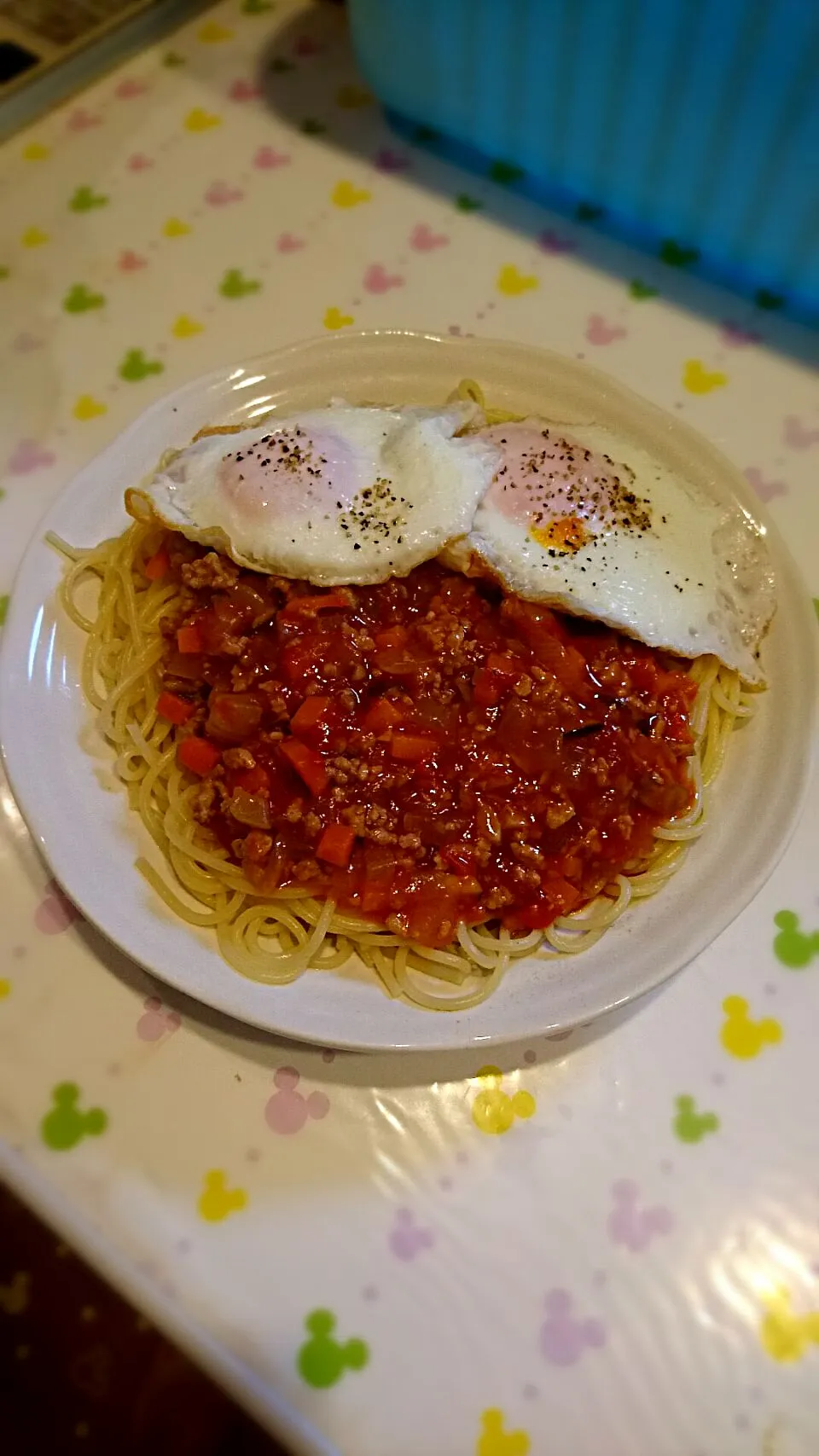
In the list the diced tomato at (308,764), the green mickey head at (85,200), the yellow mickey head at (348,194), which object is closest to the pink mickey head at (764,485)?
the diced tomato at (308,764)

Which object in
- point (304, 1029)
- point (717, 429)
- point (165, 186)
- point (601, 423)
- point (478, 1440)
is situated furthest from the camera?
point (165, 186)

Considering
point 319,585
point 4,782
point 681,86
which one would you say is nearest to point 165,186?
point 681,86

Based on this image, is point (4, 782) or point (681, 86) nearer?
point (4, 782)

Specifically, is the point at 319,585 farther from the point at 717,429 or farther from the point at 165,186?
the point at 165,186

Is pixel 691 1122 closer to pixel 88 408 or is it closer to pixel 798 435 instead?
pixel 798 435

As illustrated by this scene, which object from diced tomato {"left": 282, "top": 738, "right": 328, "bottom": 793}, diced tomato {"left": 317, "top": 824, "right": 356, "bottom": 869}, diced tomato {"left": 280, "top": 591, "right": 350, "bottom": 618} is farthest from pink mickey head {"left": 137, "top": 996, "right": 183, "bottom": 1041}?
diced tomato {"left": 280, "top": 591, "right": 350, "bottom": 618}

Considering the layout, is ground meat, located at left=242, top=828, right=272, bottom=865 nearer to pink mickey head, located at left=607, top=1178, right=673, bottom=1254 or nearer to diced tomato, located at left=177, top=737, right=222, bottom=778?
diced tomato, located at left=177, top=737, right=222, bottom=778
